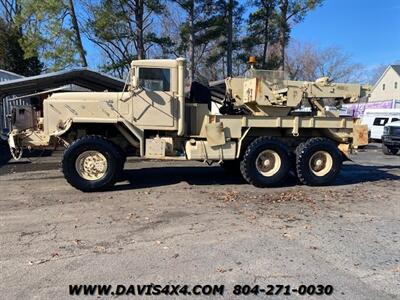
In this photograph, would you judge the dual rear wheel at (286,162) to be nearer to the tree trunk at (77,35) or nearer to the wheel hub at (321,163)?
the wheel hub at (321,163)

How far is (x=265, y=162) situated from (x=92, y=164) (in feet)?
13.0

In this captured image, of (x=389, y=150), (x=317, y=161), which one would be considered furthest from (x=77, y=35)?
(x=317, y=161)

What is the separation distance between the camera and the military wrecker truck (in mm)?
9672

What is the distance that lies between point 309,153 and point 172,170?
4.23 meters

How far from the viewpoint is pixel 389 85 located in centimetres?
6500

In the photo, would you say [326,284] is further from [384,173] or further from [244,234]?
[384,173]

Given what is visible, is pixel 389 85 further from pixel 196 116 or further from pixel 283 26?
pixel 196 116

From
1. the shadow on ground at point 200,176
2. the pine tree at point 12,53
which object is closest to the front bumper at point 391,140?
the shadow on ground at point 200,176

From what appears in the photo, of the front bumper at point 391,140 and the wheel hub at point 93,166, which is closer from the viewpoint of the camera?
the wheel hub at point 93,166

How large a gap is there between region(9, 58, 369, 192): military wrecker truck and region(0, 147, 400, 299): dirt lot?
62 centimetres

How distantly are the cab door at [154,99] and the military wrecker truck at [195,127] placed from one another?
2cm

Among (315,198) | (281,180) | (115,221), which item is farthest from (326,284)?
(281,180)

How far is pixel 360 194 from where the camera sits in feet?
31.8

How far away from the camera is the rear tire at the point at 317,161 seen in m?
10.5
